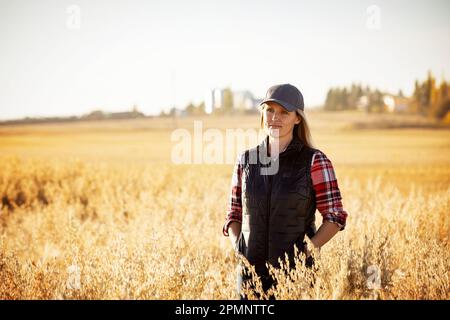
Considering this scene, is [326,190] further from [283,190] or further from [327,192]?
[283,190]

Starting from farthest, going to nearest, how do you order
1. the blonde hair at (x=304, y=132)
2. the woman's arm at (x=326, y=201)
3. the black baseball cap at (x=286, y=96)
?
1. the blonde hair at (x=304, y=132)
2. the black baseball cap at (x=286, y=96)
3. the woman's arm at (x=326, y=201)

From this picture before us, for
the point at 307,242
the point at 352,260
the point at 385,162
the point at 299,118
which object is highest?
the point at 299,118

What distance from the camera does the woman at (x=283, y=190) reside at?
2.67m

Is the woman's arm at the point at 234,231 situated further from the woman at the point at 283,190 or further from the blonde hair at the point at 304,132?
the blonde hair at the point at 304,132

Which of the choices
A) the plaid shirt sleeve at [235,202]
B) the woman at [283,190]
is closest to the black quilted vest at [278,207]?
the woman at [283,190]

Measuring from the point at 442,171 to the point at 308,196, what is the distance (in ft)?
41.1

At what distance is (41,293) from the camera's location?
3242 millimetres

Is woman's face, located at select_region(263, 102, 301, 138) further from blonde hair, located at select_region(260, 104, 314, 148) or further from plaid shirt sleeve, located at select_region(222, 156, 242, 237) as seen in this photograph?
plaid shirt sleeve, located at select_region(222, 156, 242, 237)

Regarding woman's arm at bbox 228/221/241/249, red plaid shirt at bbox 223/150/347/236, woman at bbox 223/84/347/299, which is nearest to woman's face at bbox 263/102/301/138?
woman at bbox 223/84/347/299

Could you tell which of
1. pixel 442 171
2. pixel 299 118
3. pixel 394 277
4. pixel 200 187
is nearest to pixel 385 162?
pixel 442 171

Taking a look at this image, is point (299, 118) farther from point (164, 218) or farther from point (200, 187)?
point (200, 187)

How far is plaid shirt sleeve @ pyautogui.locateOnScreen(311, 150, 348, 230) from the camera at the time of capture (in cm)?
265

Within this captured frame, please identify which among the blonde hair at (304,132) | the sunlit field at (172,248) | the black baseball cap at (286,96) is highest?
the black baseball cap at (286,96)

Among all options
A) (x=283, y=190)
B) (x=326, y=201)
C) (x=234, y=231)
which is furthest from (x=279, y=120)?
(x=234, y=231)
